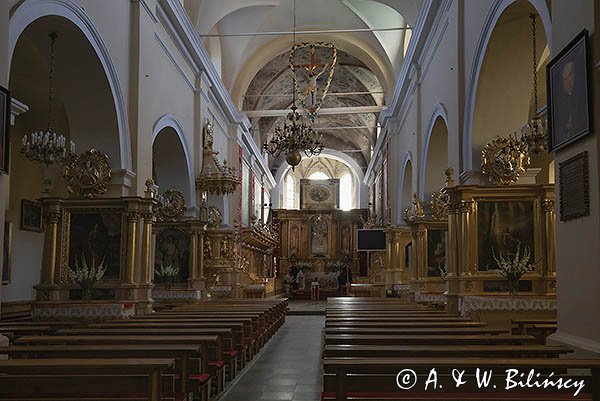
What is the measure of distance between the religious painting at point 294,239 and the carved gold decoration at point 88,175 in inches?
972

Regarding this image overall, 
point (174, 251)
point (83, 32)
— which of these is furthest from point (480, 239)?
point (174, 251)

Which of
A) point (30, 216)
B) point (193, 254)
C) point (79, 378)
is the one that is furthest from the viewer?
point (193, 254)

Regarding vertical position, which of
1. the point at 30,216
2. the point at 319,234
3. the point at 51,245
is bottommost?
the point at 51,245

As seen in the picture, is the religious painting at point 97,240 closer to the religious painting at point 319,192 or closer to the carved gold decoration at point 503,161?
the carved gold decoration at point 503,161

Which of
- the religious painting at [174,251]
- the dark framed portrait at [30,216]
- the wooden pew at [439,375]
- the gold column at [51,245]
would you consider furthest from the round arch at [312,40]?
the wooden pew at [439,375]

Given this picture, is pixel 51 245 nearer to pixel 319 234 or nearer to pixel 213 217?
pixel 213 217

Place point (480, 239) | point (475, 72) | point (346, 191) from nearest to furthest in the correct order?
point (480, 239) → point (475, 72) → point (346, 191)

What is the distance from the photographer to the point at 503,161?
9.44 m

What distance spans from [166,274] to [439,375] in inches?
431

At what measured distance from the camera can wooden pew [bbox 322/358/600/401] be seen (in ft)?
13.1

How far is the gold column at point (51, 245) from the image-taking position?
9.58 meters

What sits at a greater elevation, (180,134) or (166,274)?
(180,134)

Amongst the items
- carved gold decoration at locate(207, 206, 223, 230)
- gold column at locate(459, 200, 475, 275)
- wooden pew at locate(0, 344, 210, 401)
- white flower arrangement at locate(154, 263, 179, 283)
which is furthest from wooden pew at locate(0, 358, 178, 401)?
carved gold decoration at locate(207, 206, 223, 230)

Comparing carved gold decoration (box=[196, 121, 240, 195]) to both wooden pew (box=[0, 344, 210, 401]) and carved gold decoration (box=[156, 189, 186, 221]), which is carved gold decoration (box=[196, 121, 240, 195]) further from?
wooden pew (box=[0, 344, 210, 401])
